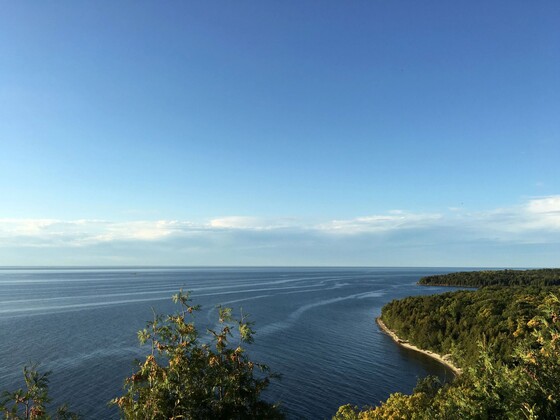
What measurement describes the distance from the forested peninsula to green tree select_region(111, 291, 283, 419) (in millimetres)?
10225

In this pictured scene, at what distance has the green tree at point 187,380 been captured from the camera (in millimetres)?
15409

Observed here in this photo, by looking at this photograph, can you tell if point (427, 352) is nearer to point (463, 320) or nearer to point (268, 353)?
point (463, 320)

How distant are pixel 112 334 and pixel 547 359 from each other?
284 feet

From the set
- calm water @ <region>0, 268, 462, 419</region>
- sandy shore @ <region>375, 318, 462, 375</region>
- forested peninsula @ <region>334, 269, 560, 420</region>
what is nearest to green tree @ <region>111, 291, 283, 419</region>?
forested peninsula @ <region>334, 269, 560, 420</region>

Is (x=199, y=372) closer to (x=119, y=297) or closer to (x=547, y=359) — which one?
(x=547, y=359)

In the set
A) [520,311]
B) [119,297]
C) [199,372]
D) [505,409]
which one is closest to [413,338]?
[520,311]

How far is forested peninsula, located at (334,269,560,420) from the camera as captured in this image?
1672cm

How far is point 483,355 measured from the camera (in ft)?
65.1

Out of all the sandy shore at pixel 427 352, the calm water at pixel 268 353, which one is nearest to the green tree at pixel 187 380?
the calm water at pixel 268 353

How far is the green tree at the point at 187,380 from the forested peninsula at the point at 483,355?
10.2 m

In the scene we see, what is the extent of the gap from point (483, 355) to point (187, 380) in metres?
15.4

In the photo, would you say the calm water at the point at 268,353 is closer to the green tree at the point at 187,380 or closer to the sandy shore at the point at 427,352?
the sandy shore at the point at 427,352

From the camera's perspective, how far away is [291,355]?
71.7 metres

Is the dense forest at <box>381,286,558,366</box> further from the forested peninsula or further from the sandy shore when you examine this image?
the sandy shore
